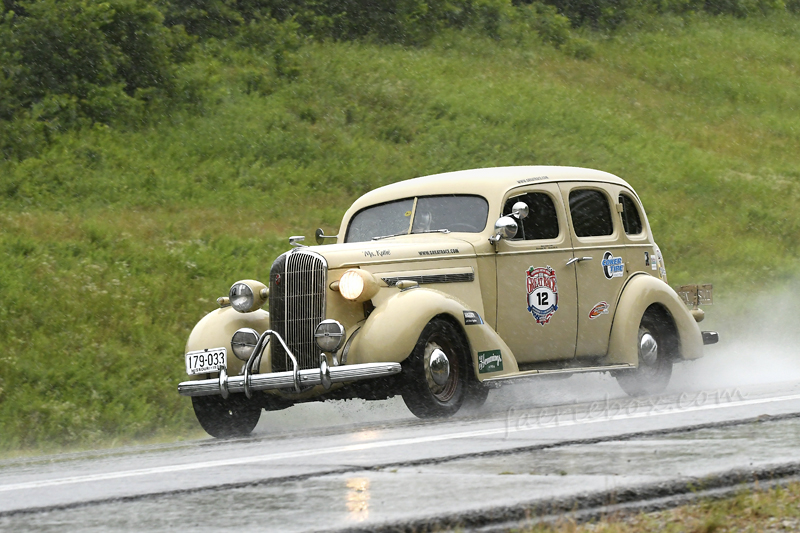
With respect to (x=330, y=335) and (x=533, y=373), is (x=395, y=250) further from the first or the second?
(x=533, y=373)

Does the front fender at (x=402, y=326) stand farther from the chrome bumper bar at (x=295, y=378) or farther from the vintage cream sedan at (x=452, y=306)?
the chrome bumper bar at (x=295, y=378)

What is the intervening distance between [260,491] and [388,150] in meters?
19.7

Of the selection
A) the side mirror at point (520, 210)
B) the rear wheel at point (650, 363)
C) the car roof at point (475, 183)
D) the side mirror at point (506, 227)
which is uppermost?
the car roof at point (475, 183)

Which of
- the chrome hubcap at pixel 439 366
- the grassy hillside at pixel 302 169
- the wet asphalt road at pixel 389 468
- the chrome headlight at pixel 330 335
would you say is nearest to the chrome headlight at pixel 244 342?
the chrome headlight at pixel 330 335

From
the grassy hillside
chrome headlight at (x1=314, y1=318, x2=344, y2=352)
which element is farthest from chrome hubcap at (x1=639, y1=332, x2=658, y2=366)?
the grassy hillside

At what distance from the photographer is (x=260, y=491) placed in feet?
13.4

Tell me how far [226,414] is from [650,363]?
4.10 meters

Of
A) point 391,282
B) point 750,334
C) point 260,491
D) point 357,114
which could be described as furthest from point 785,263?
point 260,491

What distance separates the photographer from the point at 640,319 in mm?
10047

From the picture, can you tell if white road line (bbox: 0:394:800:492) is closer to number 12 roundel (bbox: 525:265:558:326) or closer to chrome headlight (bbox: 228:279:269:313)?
number 12 roundel (bbox: 525:265:558:326)

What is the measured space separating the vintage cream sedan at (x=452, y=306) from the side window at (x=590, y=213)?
0.02 m

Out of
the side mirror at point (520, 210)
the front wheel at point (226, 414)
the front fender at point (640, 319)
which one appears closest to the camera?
the front wheel at point (226, 414)

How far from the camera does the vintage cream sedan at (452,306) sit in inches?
309

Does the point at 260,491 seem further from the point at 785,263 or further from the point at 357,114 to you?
the point at 357,114
